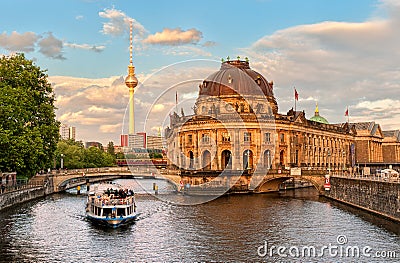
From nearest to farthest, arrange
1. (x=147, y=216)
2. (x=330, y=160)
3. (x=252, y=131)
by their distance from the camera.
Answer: (x=147, y=216), (x=252, y=131), (x=330, y=160)

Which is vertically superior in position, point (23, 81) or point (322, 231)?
point (23, 81)

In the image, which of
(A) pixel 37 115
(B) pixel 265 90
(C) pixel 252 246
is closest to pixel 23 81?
(A) pixel 37 115

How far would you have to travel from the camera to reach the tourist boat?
6169cm

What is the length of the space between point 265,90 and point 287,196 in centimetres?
4485

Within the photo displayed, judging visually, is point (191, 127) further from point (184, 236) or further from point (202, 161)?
point (184, 236)

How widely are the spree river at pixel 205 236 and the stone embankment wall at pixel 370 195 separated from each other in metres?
1.72

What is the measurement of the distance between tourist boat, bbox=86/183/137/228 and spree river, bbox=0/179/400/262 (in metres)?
1.34

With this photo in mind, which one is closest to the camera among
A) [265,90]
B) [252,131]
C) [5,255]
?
[5,255]

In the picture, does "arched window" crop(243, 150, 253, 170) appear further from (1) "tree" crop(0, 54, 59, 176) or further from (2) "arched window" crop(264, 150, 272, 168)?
(1) "tree" crop(0, 54, 59, 176)

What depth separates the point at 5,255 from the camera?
44.6 metres

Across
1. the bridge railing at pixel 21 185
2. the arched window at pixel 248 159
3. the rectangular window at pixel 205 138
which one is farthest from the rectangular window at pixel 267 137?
the bridge railing at pixel 21 185

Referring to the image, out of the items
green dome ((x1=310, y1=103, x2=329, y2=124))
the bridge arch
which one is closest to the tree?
the bridge arch

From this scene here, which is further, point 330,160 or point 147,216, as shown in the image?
point 330,160

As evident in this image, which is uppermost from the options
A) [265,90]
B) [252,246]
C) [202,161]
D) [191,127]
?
[265,90]
